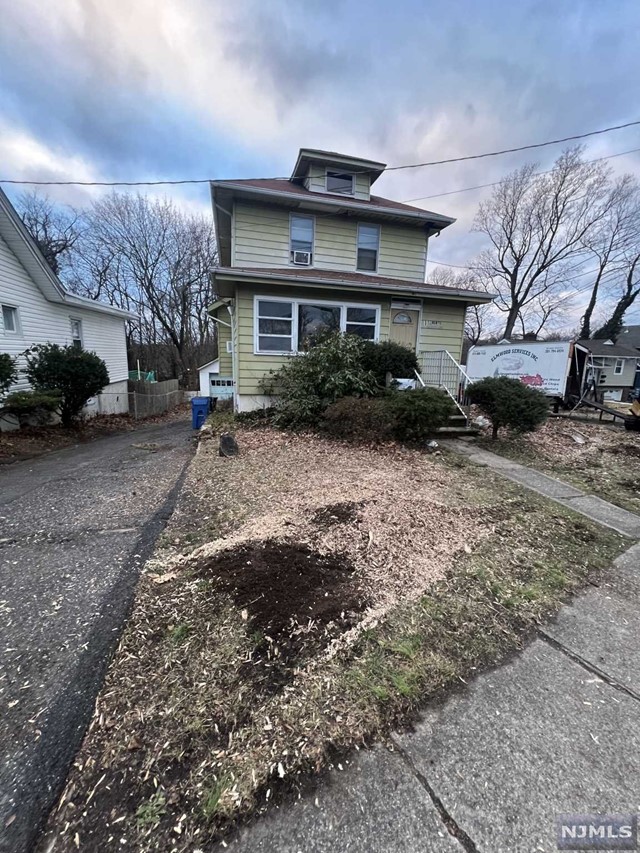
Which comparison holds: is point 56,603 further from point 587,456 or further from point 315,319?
point 587,456

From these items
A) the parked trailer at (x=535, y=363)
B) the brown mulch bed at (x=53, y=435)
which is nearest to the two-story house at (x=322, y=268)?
the brown mulch bed at (x=53, y=435)

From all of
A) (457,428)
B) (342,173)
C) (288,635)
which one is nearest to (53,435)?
(288,635)

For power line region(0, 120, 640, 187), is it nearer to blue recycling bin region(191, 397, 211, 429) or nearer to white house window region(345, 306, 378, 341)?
white house window region(345, 306, 378, 341)

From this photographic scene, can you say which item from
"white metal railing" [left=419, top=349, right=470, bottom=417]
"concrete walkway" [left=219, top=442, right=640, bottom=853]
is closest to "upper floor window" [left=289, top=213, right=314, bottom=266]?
"white metal railing" [left=419, top=349, right=470, bottom=417]

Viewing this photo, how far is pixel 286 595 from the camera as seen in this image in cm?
256

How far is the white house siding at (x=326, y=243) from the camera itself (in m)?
10.4

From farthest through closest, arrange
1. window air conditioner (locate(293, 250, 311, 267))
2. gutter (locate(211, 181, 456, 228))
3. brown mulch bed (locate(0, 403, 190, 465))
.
Result: window air conditioner (locate(293, 250, 311, 267))
gutter (locate(211, 181, 456, 228))
brown mulch bed (locate(0, 403, 190, 465))

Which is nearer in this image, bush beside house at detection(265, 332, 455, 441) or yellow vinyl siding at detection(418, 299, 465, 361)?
bush beside house at detection(265, 332, 455, 441)

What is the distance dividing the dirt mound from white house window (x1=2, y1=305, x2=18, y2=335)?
11.0 meters

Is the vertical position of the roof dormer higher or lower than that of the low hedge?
higher

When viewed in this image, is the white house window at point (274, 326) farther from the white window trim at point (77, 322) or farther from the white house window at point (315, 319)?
the white window trim at point (77, 322)

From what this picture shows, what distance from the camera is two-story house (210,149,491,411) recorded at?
9.37m

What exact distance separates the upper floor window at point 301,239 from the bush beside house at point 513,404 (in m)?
6.74

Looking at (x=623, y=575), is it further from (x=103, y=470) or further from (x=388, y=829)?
(x=103, y=470)
